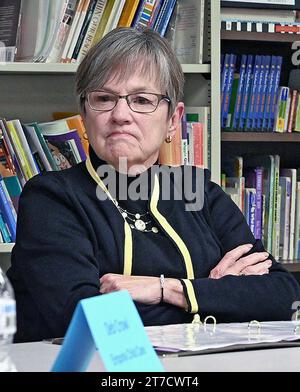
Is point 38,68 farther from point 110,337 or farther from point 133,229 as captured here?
point 110,337

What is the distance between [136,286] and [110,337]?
3.19 feet

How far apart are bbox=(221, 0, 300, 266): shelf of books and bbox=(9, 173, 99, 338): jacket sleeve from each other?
1.11 metres

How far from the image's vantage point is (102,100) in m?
1.87

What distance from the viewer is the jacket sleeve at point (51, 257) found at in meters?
1.64

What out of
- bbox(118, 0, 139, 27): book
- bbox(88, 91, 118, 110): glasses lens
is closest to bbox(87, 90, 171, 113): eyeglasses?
bbox(88, 91, 118, 110): glasses lens

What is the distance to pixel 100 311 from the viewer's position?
2.33 ft

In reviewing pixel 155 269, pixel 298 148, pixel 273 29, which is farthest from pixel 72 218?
pixel 298 148

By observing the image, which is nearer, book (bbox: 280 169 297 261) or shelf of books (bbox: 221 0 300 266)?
shelf of books (bbox: 221 0 300 266)

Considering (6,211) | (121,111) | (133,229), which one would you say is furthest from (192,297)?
(6,211)

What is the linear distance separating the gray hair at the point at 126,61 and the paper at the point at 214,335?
2.03 feet

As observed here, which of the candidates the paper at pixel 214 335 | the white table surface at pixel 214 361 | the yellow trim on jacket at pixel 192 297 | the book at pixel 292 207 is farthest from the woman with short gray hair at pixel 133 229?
the book at pixel 292 207

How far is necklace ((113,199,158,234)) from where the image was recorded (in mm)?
1830

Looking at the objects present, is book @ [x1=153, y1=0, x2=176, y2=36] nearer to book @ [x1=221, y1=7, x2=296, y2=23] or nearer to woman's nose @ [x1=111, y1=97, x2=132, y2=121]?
book @ [x1=221, y1=7, x2=296, y2=23]

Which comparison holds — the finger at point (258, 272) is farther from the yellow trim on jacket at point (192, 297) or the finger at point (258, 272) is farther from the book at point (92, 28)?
the book at point (92, 28)
